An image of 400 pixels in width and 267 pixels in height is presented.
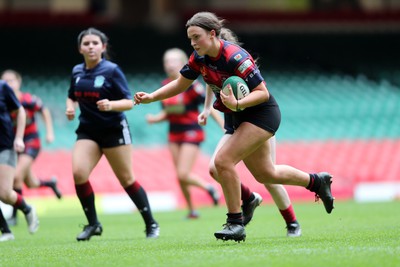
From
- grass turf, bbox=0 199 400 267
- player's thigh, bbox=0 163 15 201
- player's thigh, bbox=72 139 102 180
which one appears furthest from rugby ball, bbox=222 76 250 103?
player's thigh, bbox=0 163 15 201

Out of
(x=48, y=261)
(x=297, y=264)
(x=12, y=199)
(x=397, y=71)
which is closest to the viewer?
(x=297, y=264)

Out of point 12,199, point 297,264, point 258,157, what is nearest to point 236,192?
point 258,157

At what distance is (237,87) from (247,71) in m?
0.22

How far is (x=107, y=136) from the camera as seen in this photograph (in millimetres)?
9219

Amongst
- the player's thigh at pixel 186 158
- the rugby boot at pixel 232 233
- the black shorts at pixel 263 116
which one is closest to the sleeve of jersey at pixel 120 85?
the black shorts at pixel 263 116

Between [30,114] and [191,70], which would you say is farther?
[30,114]

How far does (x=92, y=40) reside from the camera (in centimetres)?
932

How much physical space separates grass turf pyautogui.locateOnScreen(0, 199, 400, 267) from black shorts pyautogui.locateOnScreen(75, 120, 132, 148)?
1015mm

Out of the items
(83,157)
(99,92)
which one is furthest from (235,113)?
(83,157)

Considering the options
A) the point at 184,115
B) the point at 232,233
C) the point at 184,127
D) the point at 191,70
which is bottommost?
the point at 232,233

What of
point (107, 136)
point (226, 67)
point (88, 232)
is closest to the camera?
point (226, 67)

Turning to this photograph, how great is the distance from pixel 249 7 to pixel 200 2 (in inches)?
61.2

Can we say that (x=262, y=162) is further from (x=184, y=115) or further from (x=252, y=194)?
(x=184, y=115)

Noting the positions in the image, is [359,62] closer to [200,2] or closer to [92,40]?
[200,2]
